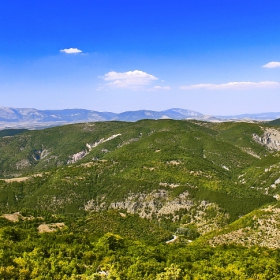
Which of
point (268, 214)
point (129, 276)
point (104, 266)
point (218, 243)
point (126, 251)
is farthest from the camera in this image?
point (268, 214)

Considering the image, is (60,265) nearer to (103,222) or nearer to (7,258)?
(7,258)

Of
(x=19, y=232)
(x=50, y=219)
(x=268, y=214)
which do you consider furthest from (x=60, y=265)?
(x=268, y=214)

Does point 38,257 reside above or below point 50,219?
above

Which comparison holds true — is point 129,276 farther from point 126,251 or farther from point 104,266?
point 126,251

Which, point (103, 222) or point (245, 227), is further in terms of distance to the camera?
point (103, 222)

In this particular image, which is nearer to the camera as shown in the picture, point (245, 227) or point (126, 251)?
point (126, 251)

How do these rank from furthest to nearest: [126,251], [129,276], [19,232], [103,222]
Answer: [103,222] → [19,232] → [126,251] → [129,276]

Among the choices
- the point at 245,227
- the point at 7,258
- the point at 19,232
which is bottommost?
the point at 245,227

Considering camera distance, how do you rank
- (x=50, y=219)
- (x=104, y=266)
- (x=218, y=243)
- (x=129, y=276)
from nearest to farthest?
(x=129, y=276) < (x=104, y=266) < (x=218, y=243) < (x=50, y=219)

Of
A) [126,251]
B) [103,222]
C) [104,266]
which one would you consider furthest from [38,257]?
[103,222]

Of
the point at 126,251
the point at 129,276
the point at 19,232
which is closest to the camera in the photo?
the point at 129,276
